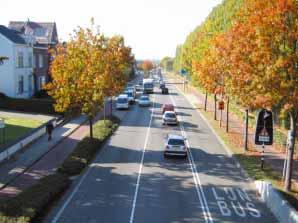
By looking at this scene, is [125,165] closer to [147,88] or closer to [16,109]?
[16,109]

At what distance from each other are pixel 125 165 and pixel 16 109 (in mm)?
23547

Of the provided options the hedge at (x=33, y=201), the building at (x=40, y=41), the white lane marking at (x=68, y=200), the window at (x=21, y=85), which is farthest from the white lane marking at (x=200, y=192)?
the building at (x=40, y=41)

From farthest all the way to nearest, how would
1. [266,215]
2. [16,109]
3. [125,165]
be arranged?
[16,109]
[125,165]
[266,215]

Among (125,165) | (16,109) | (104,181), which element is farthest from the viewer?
(16,109)

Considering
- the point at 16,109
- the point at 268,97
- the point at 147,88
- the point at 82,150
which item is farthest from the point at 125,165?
the point at 147,88

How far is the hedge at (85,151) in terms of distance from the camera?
26145 millimetres

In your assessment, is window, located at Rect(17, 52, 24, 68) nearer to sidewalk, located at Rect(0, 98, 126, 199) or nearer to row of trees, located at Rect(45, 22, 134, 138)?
sidewalk, located at Rect(0, 98, 126, 199)

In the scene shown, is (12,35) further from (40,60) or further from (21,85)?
(40,60)

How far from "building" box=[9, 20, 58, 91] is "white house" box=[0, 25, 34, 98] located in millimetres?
2767

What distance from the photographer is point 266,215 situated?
20359mm

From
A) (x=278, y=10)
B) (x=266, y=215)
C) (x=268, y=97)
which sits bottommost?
(x=266, y=215)

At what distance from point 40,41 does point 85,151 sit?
50567 mm

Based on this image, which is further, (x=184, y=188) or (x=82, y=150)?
(x=82, y=150)

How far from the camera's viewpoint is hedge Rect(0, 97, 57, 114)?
47281 millimetres
